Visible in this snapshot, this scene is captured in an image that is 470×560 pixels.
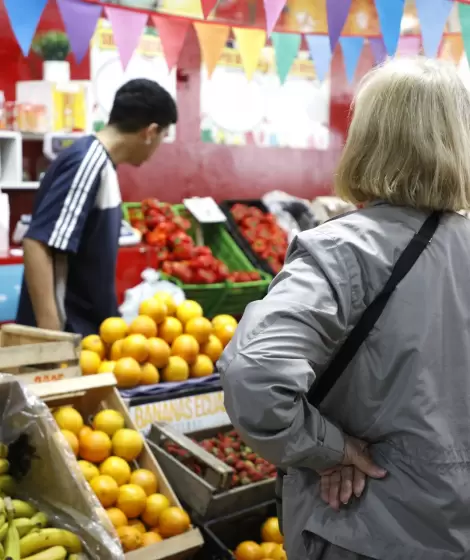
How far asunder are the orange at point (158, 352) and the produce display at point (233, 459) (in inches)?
12.1

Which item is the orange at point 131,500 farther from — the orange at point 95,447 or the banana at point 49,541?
the banana at point 49,541

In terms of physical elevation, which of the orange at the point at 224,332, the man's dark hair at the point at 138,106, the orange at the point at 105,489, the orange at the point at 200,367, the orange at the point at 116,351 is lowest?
the orange at the point at 105,489

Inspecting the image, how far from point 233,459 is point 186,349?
0.47 meters

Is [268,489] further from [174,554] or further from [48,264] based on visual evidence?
[48,264]

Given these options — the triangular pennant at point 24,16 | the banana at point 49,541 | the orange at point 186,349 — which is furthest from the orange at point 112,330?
the triangular pennant at point 24,16

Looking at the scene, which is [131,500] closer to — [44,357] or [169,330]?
[44,357]

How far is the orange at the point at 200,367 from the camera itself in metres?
2.81

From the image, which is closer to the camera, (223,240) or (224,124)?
(223,240)

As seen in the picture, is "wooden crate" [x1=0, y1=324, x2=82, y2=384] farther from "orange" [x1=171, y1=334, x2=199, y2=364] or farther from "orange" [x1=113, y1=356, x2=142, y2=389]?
"orange" [x1=171, y1=334, x2=199, y2=364]

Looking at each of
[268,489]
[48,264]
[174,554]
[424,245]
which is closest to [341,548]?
[424,245]

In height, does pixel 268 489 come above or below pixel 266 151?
below

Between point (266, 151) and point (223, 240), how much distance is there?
68.7 inches

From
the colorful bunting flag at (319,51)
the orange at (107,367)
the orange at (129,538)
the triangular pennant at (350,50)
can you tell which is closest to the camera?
the orange at (129,538)

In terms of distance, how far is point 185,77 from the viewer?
5.78 m
